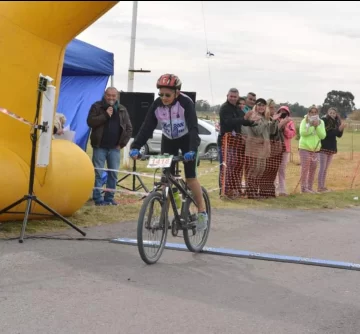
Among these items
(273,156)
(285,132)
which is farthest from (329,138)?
(273,156)

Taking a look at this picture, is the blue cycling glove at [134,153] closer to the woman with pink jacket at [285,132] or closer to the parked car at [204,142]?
the woman with pink jacket at [285,132]

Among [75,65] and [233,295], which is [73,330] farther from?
[75,65]

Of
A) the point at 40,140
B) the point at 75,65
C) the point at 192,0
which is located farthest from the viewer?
the point at 75,65

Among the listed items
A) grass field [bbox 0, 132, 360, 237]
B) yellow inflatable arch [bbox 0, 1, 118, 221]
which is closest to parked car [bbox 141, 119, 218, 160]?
grass field [bbox 0, 132, 360, 237]

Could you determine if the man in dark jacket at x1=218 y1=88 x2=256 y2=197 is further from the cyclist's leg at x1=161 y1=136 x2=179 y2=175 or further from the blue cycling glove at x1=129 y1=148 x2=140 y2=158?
the blue cycling glove at x1=129 y1=148 x2=140 y2=158

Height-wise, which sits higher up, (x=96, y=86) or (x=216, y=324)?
(x=96, y=86)

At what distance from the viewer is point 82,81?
41.0 feet

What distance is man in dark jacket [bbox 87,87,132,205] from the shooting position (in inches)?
393

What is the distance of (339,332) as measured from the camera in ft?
14.9

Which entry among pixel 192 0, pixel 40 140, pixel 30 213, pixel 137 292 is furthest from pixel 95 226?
pixel 192 0

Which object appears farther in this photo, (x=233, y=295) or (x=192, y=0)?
(x=233, y=295)

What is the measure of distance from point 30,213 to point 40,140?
1.16 m

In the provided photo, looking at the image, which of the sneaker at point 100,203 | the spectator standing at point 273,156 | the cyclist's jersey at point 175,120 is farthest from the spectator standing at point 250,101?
the cyclist's jersey at point 175,120

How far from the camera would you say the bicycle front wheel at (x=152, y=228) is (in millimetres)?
5957
